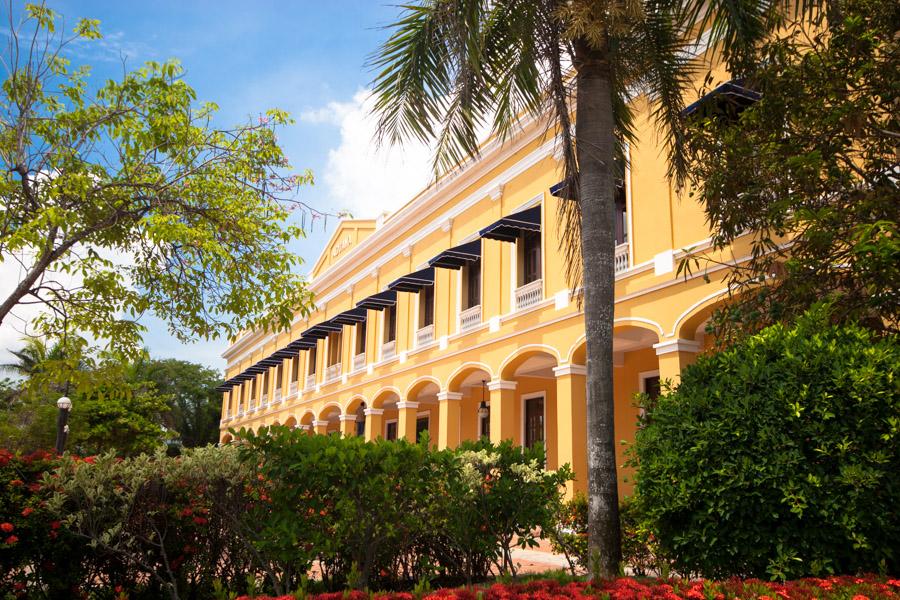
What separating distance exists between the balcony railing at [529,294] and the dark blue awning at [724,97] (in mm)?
6613

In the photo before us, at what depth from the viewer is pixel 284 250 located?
9953 mm

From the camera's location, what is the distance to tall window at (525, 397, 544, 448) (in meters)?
18.3

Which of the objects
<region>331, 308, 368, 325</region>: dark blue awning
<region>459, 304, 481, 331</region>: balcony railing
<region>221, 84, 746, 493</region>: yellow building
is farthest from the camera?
<region>331, 308, 368, 325</region>: dark blue awning

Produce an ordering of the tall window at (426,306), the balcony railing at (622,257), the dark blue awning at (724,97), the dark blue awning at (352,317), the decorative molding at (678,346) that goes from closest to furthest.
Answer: the dark blue awning at (724,97)
the decorative molding at (678,346)
the balcony railing at (622,257)
the tall window at (426,306)
the dark blue awning at (352,317)

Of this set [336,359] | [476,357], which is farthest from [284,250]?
[336,359]

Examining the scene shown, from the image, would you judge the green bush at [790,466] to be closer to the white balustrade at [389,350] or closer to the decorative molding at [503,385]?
the decorative molding at [503,385]

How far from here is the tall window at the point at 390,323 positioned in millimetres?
23484

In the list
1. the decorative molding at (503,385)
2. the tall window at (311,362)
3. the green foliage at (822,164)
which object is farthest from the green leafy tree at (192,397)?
the green foliage at (822,164)

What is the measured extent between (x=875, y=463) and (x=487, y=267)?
43.9ft

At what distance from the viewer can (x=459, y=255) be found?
57.6 feet

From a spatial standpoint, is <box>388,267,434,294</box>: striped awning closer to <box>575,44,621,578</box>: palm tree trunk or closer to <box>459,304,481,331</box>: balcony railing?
<box>459,304,481,331</box>: balcony railing

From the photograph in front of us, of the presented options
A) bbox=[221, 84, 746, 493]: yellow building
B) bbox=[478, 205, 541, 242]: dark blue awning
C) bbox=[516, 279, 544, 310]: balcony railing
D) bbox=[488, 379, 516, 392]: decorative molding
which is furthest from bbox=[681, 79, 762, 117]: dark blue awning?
bbox=[488, 379, 516, 392]: decorative molding

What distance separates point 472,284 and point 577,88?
448 inches

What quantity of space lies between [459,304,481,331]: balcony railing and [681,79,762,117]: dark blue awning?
9243 mm
